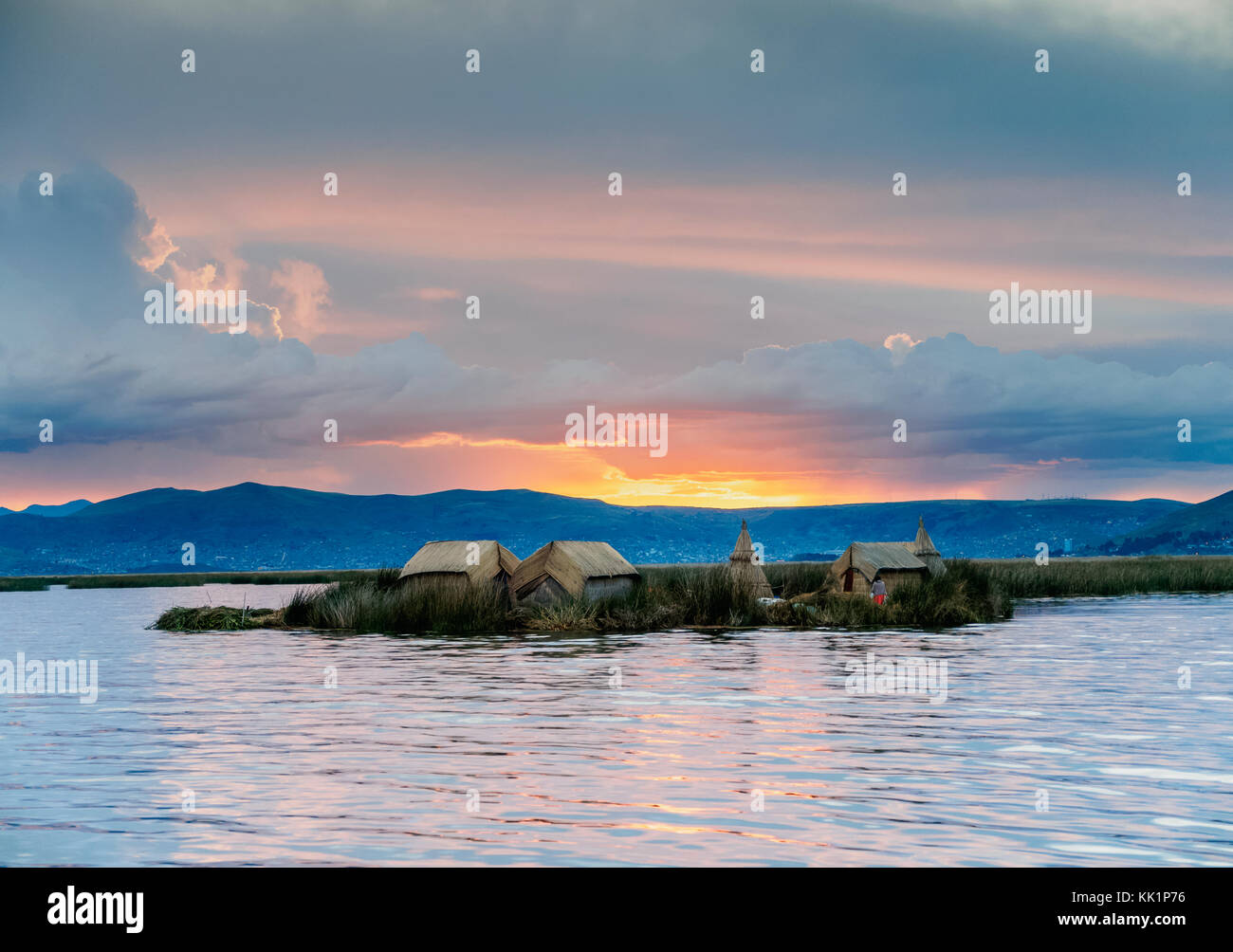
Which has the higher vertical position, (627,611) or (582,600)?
(582,600)

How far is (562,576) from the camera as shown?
124 feet

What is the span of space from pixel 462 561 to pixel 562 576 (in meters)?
3.82

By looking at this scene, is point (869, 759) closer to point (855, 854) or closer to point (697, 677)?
point (855, 854)

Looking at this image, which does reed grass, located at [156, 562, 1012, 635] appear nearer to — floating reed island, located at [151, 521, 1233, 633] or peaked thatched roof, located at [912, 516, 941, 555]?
floating reed island, located at [151, 521, 1233, 633]

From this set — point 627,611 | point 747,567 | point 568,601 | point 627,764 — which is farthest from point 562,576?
point 627,764

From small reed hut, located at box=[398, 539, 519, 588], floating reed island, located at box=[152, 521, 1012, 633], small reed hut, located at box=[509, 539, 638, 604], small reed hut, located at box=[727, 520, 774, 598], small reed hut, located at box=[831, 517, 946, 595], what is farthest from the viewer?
small reed hut, located at box=[831, 517, 946, 595]

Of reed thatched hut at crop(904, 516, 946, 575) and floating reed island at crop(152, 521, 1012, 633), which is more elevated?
reed thatched hut at crop(904, 516, 946, 575)

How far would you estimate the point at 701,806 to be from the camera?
1041 cm

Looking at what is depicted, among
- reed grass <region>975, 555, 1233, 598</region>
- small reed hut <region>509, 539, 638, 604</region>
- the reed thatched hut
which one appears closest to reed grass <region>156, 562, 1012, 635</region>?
small reed hut <region>509, 539, 638, 604</region>

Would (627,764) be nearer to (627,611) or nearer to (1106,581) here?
(627,611)

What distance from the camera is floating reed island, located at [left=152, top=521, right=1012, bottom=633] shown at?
35.8 meters

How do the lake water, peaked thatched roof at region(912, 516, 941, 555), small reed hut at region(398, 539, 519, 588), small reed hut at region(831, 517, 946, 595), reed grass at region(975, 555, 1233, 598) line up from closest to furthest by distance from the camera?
the lake water, small reed hut at region(398, 539, 519, 588), small reed hut at region(831, 517, 946, 595), peaked thatched roof at region(912, 516, 941, 555), reed grass at region(975, 555, 1233, 598)

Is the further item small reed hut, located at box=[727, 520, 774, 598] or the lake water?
small reed hut, located at box=[727, 520, 774, 598]
